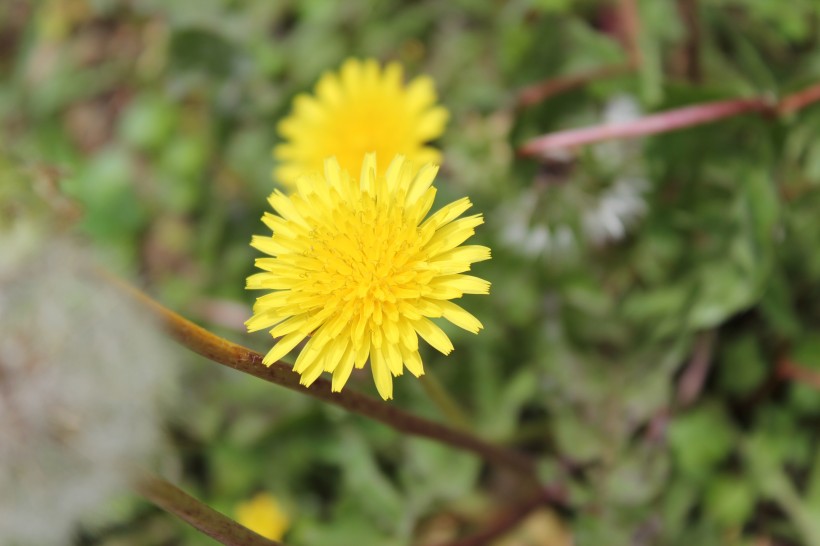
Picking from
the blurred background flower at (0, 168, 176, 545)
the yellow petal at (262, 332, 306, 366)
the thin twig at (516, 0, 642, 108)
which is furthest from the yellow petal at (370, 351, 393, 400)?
the thin twig at (516, 0, 642, 108)

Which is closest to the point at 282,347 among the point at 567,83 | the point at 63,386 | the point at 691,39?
the point at 63,386

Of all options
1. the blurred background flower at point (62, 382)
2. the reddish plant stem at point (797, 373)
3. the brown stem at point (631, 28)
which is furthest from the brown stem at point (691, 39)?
the blurred background flower at point (62, 382)

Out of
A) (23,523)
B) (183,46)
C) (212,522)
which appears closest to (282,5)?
(183,46)

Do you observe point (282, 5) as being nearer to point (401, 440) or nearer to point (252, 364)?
point (401, 440)

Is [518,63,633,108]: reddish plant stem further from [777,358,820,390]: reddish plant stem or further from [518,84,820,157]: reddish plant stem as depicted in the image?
[777,358,820,390]: reddish plant stem

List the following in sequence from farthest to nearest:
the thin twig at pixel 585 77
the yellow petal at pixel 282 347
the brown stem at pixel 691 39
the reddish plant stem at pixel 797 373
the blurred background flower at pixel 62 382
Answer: the thin twig at pixel 585 77, the brown stem at pixel 691 39, the reddish plant stem at pixel 797 373, the blurred background flower at pixel 62 382, the yellow petal at pixel 282 347

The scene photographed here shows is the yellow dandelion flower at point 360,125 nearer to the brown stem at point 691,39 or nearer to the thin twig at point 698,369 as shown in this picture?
the brown stem at point 691,39
